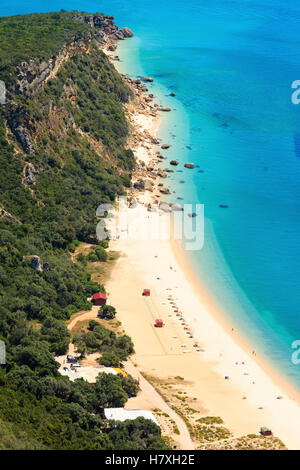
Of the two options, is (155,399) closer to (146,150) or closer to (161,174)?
(161,174)

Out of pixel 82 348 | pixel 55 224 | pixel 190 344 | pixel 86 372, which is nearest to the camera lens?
pixel 86 372

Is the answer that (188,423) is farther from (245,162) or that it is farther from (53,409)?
(245,162)

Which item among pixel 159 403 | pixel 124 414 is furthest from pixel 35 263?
pixel 124 414

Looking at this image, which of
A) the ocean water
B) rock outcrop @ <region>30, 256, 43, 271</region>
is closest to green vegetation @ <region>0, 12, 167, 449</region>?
rock outcrop @ <region>30, 256, 43, 271</region>

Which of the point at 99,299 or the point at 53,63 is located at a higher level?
the point at 53,63

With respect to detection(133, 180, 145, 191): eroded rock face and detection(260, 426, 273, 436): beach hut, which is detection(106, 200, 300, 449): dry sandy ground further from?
detection(133, 180, 145, 191): eroded rock face

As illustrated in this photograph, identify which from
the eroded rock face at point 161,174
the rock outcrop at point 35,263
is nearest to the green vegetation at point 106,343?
the rock outcrop at point 35,263
